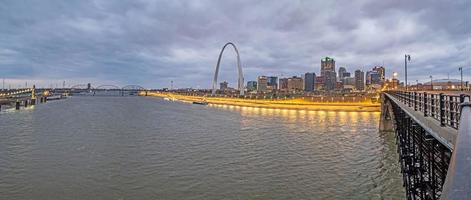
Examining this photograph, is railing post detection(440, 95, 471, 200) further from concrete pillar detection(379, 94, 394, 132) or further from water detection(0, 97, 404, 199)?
concrete pillar detection(379, 94, 394, 132)

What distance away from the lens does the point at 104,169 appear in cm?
2350

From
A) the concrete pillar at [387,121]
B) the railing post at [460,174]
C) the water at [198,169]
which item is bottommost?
the water at [198,169]

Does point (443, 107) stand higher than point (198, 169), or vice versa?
point (443, 107)

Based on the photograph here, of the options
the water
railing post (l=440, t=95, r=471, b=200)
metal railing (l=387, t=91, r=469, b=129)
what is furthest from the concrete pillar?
railing post (l=440, t=95, r=471, b=200)

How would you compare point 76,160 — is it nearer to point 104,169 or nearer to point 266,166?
point 104,169

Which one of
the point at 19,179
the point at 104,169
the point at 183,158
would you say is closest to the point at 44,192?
the point at 19,179

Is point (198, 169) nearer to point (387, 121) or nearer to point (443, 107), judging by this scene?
point (443, 107)

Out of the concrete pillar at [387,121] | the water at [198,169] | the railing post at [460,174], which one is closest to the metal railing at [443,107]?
the railing post at [460,174]

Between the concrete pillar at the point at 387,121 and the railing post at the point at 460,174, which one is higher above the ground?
the railing post at the point at 460,174

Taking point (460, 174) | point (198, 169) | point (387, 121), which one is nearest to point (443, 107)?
point (460, 174)

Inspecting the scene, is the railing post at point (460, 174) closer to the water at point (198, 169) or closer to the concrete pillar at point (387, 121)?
the water at point (198, 169)

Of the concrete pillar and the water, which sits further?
the concrete pillar

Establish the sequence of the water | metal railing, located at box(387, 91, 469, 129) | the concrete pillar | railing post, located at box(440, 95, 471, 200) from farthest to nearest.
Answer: the concrete pillar
the water
metal railing, located at box(387, 91, 469, 129)
railing post, located at box(440, 95, 471, 200)

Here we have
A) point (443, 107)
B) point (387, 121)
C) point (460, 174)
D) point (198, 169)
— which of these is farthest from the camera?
point (387, 121)
